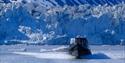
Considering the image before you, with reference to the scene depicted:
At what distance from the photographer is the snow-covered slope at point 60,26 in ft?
329

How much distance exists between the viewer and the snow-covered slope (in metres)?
100

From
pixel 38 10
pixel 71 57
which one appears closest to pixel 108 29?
pixel 38 10

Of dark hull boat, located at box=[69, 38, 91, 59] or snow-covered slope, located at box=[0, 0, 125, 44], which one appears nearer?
dark hull boat, located at box=[69, 38, 91, 59]

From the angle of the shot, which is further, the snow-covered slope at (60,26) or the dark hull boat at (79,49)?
the snow-covered slope at (60,26)

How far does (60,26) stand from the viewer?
10469 centimetres

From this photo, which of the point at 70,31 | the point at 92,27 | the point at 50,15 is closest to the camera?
the point at 92,27

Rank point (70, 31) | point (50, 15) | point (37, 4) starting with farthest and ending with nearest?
point (37, 4) → point (50, 15) → point (70, 31)

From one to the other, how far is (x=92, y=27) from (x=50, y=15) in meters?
16.8

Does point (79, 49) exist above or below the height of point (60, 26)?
below

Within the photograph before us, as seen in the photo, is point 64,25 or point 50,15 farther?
point 50,15

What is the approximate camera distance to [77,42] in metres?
53.8

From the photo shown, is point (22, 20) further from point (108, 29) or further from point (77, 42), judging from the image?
point (77, 42)

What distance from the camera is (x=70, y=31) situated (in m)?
106

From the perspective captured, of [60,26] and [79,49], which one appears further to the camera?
[60,26]
